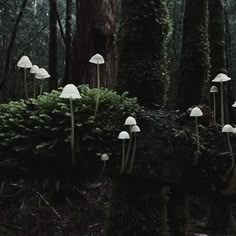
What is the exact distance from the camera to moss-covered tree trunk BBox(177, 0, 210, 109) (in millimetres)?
5047

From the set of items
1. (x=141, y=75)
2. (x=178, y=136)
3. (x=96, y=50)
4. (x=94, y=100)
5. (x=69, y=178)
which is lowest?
(x=69, y=178)

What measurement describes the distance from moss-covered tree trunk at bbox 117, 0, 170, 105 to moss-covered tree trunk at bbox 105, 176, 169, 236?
758 mm

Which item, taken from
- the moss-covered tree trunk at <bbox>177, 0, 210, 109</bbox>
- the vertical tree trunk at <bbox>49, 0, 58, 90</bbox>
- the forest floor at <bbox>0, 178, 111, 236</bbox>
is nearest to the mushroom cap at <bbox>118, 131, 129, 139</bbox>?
the moss-covered tree trunk at <bbox>177, 0, 210, 109</bbox>

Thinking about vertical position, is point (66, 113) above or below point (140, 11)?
below

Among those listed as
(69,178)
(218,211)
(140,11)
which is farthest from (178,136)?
(218,211)

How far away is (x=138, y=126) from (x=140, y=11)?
1.12 m

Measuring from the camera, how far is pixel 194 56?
5160 mm

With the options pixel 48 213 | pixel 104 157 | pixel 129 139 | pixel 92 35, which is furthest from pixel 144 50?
pixel 48 213

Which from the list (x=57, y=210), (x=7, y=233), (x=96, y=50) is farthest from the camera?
(x=57, y=210)

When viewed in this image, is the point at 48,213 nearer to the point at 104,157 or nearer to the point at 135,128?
the point at 104,157

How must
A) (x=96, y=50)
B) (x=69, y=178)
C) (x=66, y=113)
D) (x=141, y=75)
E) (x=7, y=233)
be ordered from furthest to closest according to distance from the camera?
(x=96, y=50) < (x=7, y=233) < (x=141, y=75) < (x=69, y=178) < (x=66, y=113)

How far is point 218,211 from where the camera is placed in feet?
24.8

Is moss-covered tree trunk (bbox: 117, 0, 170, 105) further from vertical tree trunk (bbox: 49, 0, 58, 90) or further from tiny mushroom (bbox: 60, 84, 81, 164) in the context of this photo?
vertical tree trunk (bbox: 49, 0, 58, 90)

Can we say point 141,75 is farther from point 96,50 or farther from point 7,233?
point 7,233
